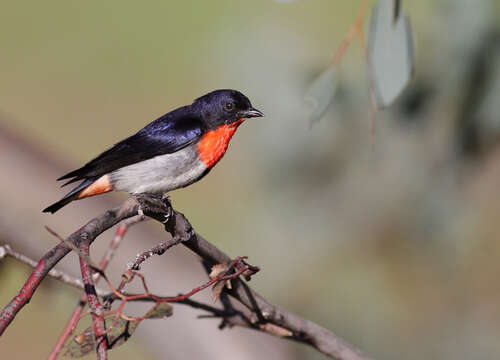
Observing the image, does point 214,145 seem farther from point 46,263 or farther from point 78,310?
point 46,263

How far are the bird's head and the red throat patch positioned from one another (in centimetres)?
2

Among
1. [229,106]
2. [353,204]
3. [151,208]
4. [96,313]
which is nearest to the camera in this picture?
[96,313]

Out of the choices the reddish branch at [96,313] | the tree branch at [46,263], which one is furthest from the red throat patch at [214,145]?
the reddish branch at [96,313]

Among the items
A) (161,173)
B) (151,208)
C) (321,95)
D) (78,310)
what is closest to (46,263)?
(78,310)

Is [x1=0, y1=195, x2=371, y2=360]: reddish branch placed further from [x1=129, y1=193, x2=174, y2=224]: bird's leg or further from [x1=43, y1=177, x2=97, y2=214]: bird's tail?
[x1=43, y1=177, x2=97, y2=214]: bird's tail

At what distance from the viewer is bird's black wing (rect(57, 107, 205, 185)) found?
1947 mm

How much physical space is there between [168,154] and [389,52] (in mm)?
760

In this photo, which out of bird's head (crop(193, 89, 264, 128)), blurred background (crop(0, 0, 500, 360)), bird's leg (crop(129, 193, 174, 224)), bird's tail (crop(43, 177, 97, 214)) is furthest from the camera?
blurred background (crop(0, 0, 500, 360))

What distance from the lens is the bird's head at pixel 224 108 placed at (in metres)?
2.08

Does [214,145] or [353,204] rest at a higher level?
[353,204]

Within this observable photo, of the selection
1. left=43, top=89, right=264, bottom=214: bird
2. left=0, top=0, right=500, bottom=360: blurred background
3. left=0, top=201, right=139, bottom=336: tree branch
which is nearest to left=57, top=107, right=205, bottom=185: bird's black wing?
left=43, top=89, right=264, bottom=214: bird

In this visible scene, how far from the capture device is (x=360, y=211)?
2822mm

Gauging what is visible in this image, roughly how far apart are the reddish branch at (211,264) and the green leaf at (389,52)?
49 cm

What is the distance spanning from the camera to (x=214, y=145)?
2.03 meters
